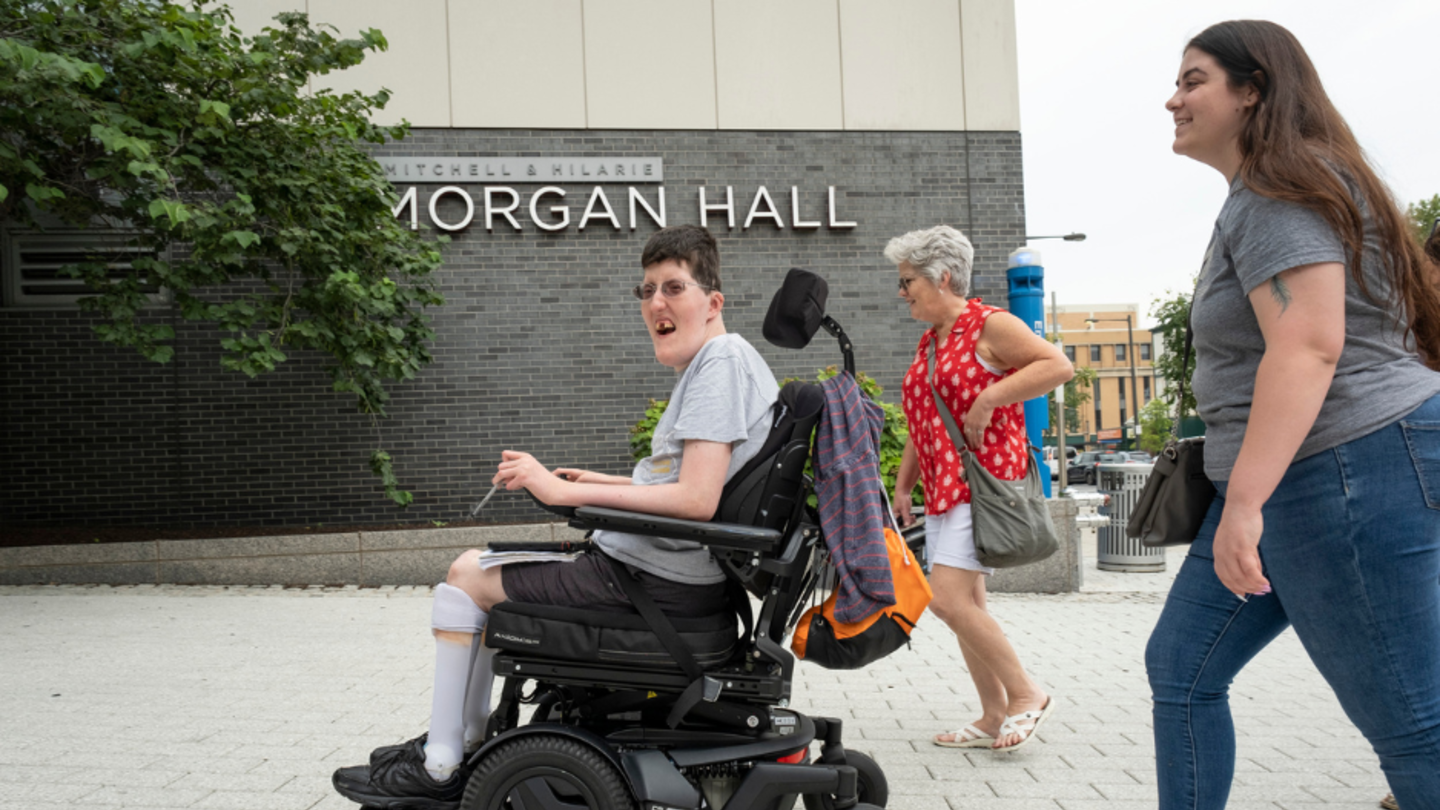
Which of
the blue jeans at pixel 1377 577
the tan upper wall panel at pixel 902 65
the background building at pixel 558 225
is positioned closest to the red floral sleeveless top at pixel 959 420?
the blue jeans at pixel 1377 577

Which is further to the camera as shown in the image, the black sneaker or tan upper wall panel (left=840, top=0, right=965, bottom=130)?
tan upper wall panel (left=840, top=0, right=965, bottom=130)

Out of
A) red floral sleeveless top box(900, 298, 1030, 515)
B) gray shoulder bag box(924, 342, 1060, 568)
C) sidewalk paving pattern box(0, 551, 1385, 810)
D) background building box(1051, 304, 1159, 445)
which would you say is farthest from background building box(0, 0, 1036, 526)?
background building box(1051, 304, 1159, 445)

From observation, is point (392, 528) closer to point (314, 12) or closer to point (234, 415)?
point (234, 415)

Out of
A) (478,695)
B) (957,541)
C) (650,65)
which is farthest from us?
(650,65)

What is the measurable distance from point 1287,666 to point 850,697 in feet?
8.55

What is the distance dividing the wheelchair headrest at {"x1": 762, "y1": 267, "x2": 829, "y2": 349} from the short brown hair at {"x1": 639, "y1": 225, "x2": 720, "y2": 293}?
0.22m

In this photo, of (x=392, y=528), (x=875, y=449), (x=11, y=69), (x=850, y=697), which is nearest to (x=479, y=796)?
(x=875, y=449)

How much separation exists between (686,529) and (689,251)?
82cm

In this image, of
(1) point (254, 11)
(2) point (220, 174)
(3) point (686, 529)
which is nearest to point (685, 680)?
(3) point (686, 529)

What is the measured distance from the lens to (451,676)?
2.43 meters

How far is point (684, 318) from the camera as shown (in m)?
2.63

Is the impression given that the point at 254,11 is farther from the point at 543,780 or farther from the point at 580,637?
the point at 543,780

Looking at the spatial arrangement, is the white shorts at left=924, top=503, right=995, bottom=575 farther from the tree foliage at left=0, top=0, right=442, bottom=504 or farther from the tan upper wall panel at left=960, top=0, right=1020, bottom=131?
the tan upper wall panel at left=960, top=0, right=1020, bottom=131

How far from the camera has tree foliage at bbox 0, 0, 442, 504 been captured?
6.50 metres
